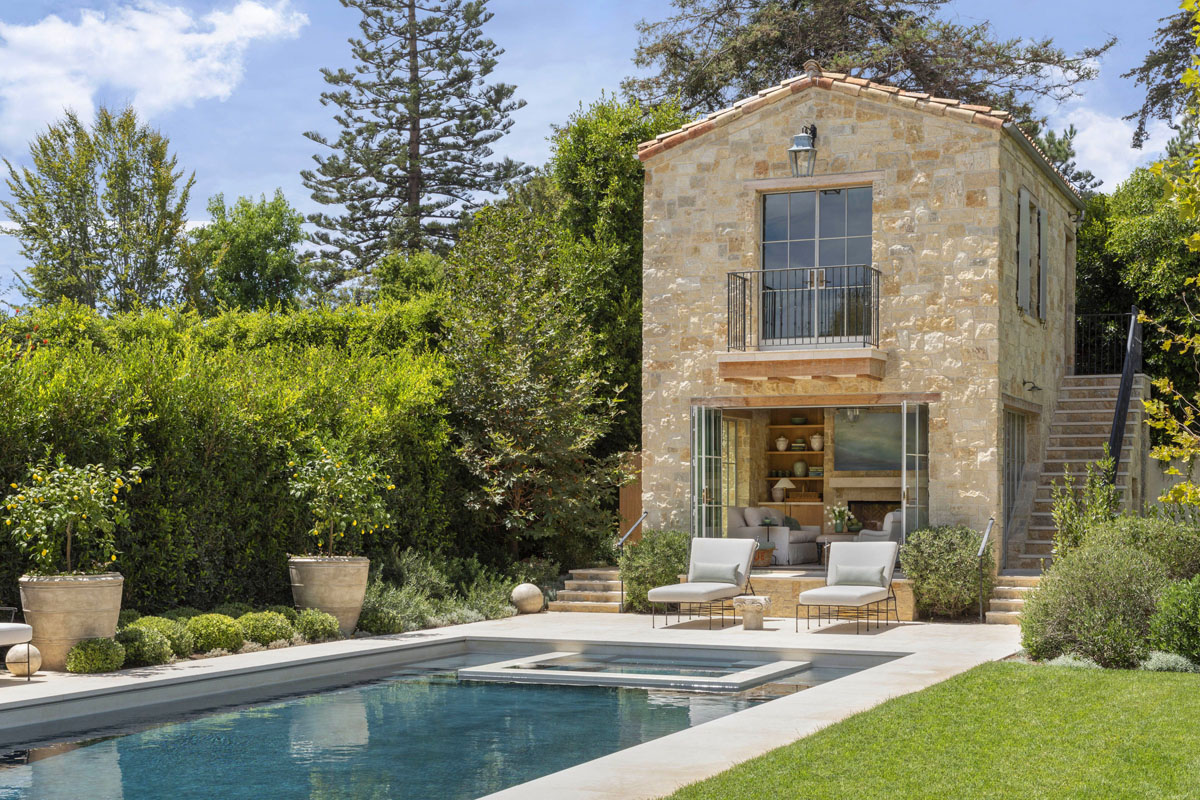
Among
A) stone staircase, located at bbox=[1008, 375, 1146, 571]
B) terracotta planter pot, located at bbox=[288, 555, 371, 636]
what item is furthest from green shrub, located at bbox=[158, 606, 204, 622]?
stone staircase, located at bbox=[1008, 375, 1146, 571]

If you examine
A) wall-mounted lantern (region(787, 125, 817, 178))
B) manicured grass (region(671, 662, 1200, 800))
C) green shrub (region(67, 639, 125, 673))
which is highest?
wall-mounted lantern (region(787, 125, 817, 178))

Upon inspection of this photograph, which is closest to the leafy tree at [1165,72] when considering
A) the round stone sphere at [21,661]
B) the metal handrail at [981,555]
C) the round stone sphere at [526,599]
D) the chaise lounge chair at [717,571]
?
the metal handrail at [981,555]

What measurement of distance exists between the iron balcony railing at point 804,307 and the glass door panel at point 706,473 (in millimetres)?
1126

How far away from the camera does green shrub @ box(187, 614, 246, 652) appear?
1087cm

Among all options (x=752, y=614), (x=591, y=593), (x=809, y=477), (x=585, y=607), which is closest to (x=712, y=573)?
(x=752, y=614)

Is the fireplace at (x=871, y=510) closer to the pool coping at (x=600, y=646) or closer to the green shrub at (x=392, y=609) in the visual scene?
→ the pool coping at (x=600, y=646)

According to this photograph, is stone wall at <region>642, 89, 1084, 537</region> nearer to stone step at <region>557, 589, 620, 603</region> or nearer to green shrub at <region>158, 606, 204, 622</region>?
stone step at <region>557, 589, 620, 603</region>

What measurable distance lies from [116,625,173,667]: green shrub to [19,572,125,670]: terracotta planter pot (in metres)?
0.27

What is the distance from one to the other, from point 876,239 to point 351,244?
2137cm

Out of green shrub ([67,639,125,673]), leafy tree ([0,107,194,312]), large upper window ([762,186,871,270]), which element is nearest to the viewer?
green shrub ([67,639,125,673])

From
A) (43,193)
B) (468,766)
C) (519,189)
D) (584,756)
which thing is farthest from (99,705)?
(43,193)

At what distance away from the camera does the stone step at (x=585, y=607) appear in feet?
50.9

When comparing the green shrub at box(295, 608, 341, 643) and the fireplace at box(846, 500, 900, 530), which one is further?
the fireplace at box(846, 500, 900, 530)

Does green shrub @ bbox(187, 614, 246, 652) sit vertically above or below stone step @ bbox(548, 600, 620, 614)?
above
